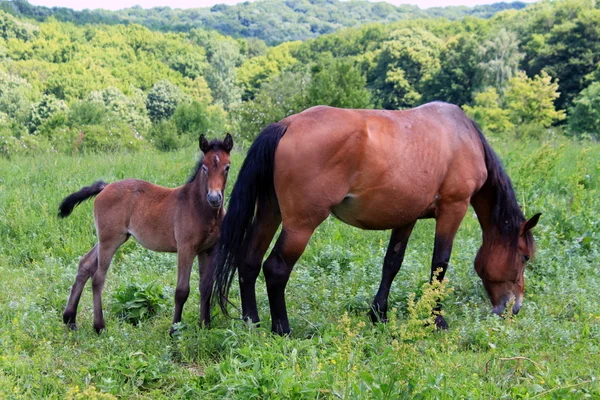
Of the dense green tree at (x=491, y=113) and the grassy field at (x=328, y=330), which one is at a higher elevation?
the grassy field at (x=328, y=330)

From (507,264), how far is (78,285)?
3.75m

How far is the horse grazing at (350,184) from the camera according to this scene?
3.93 metres

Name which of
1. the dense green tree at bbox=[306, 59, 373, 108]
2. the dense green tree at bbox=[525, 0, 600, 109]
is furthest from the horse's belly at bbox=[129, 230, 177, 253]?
the dense green tree at bbox=[525, 0, 600, 109]

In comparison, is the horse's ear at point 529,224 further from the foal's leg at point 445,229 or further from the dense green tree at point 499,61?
the dense green tree at point 499,61

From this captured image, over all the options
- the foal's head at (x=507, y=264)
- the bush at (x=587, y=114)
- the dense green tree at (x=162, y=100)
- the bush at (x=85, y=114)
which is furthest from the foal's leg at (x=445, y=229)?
the dense green tree at (x=162, y=100)

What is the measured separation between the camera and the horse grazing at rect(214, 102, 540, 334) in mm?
3928

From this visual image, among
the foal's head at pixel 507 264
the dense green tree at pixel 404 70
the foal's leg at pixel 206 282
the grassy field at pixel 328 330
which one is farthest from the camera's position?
the dense green tree at pixel 404 70

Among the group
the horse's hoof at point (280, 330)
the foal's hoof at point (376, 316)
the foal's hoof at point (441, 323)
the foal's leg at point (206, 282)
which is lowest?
the foal's hoof at point (376, 316)

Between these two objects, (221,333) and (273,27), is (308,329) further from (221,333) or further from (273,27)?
(273,27)

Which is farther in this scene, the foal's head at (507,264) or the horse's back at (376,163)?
the foal's head at (507,264)

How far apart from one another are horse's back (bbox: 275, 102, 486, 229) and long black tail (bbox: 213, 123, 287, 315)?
0.34 feet

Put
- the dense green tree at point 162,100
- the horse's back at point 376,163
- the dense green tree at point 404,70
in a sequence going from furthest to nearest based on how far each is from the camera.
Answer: the dense green tree at point 162,100, the dense green tree at point 404,70, the horse's back at point 376,163

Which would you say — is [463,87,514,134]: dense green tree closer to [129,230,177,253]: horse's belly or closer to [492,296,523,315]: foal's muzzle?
[492,296,523,315]: foal's muzzle

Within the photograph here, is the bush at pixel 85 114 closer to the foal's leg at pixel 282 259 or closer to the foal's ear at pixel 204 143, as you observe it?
the foal's ear at pixel 204 143
